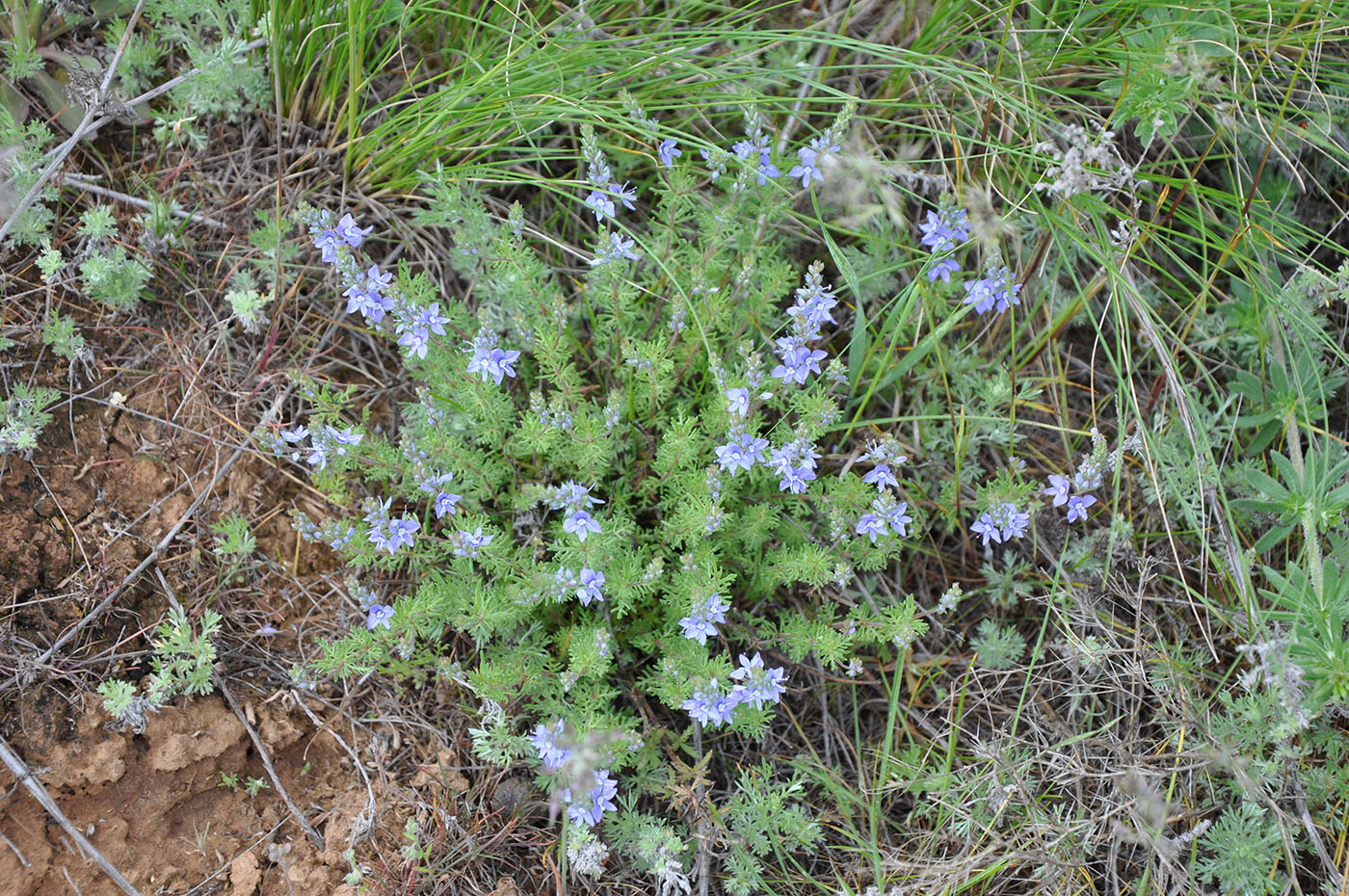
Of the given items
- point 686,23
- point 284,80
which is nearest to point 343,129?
point 284,80

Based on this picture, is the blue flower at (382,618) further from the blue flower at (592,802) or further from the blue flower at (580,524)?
the blue flower at (592,802)

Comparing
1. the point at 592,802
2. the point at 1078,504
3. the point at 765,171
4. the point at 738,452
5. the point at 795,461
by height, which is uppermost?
the point at 765,171

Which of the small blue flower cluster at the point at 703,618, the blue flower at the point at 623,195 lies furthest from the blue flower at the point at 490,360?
the small blue flower cluster at the point at 703,618

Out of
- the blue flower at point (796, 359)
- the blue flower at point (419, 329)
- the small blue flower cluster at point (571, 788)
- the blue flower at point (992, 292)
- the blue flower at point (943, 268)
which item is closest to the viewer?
the small blue flower cluster at point (571, 788)

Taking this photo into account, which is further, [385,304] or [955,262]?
[955,262]

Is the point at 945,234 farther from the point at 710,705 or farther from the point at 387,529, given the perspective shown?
the point at 387,529

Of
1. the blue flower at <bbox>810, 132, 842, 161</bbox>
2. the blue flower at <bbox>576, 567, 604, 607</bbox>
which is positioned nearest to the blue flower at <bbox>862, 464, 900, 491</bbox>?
the blue flower at <bbox>576, 567, 604, 607</bbox>

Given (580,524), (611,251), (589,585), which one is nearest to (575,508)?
(580,524)
